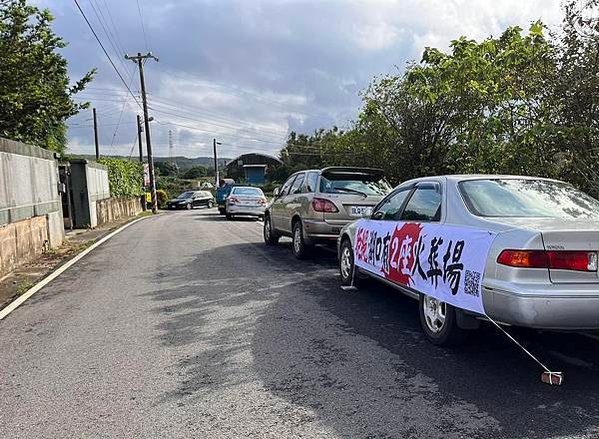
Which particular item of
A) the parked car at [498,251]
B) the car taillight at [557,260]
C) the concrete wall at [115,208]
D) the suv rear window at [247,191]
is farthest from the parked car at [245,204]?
the car taillight at [557,260]

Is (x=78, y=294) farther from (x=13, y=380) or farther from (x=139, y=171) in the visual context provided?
(x=139, y=171)

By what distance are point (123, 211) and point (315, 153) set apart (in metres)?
35.5

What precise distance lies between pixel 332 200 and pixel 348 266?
6.77ft

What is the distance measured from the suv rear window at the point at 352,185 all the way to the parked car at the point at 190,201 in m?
34.2

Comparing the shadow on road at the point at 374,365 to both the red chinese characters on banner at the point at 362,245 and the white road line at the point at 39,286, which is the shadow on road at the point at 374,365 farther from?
the white road line at the point at 39,286

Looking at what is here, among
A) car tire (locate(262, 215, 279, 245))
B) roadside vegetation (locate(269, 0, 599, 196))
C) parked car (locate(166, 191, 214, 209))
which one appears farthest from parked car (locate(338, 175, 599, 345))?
parked car (locate(166, 191, 214, 209))

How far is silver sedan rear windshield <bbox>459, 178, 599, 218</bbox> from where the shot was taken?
15.9 feet

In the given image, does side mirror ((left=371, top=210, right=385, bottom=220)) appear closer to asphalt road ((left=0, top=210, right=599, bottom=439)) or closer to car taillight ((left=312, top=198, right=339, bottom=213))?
asphalt road ((left=0, top=210, right=599, bottom=439))

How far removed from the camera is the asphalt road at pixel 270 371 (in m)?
3.60

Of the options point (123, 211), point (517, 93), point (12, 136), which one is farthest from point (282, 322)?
point (123, 211)

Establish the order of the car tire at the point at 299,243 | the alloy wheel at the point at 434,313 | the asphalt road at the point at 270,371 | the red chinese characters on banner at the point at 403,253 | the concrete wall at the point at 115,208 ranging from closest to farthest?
the asphalt road at the point at 270,371 < the alloy wheel at the point at 434,313 < the red chinese characters on banner at the point at 403,253 < the car tire at the point at 299,243 < the concrete wall at the point at 115,208

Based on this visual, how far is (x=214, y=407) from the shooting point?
388cm

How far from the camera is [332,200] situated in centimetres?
959

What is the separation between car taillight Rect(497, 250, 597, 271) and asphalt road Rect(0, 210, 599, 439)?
0.93 metres
